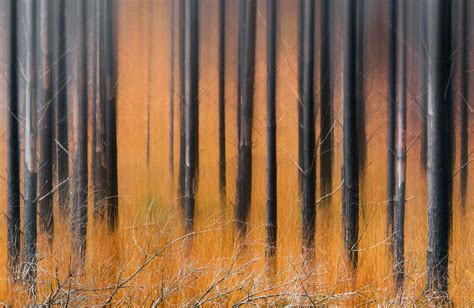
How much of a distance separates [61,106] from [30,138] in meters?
0.31

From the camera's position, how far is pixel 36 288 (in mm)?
4164

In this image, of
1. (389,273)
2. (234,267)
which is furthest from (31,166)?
(389,273)

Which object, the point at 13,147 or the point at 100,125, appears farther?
the point at 100,125

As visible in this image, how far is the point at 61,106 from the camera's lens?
4.57 meters

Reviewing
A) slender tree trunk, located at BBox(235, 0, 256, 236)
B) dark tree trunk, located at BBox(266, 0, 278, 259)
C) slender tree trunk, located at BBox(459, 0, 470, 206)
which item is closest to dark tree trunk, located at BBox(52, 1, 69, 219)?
slender tree trunk, located at BBox(235, 0, 256, 236)

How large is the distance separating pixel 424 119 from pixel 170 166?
6.05ft

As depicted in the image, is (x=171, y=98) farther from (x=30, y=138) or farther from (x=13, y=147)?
(x=13, y=147)

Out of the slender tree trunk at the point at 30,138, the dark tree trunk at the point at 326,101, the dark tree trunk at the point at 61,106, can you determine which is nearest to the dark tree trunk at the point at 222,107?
the dark tree trunk at the point at 326,101

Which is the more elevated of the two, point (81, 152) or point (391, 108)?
point (391, 108)

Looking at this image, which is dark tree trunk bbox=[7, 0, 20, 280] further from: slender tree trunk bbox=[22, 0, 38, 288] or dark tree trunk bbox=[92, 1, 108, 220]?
dark tree trunk bbox=[92, 1, 108, 220]

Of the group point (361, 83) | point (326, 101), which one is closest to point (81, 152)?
point (326, 101)

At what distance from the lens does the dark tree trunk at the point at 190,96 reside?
15.1ft

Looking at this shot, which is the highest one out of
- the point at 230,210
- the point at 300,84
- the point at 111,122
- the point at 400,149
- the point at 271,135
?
the point at 300,84

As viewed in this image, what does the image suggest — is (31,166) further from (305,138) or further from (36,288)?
(305,138)
